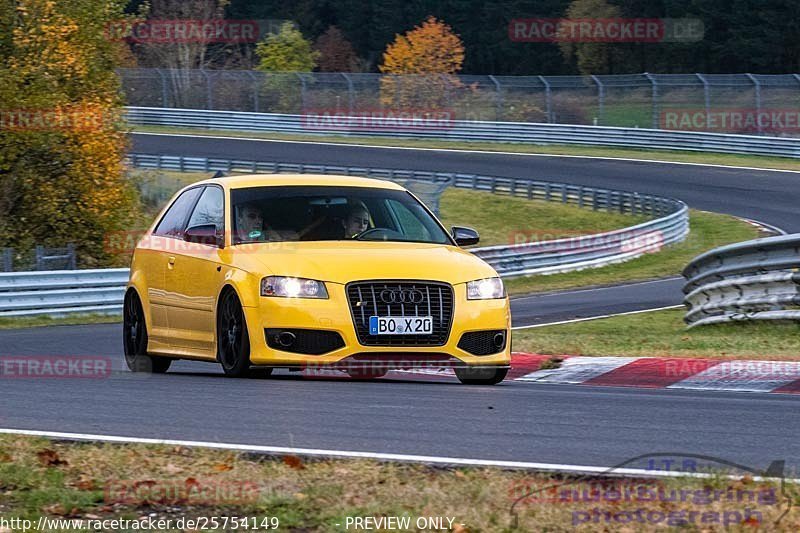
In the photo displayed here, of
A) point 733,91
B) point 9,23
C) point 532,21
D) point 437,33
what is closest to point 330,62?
point 532,21

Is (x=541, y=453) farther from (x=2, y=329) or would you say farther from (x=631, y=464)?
(x=2, y=329)

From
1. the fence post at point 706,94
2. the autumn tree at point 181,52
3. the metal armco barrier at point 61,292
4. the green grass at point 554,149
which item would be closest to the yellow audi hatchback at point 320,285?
the metal armco barrier at point 61,292

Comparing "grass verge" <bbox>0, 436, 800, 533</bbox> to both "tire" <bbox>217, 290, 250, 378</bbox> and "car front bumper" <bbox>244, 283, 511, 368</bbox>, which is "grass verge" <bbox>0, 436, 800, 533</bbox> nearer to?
"car front bumper" <bbox>244, 283, 511, 368</bbox>

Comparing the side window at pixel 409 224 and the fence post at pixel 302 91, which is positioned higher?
the side window at pixel 409 224

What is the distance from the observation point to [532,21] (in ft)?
321

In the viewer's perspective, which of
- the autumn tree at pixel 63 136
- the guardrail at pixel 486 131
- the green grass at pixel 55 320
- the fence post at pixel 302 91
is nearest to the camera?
the green grass at pixel 55 320

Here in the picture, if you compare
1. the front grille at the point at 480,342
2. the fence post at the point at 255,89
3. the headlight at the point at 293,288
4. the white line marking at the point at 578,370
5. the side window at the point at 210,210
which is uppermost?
the side window at the point at 210,210

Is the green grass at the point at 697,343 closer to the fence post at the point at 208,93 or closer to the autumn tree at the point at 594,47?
the fence post at the point at 208,93

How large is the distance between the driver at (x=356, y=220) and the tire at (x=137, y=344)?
6.56 feet

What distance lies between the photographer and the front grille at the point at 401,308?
9469 mm

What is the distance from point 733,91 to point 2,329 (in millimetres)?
33611

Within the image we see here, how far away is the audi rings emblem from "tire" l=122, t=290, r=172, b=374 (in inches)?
102

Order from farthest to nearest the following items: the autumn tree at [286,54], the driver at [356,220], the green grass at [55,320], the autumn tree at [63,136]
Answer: the autumn tree at [286,54], the autumn tree at [63,136], the green grass at [55,320], the driver at [356,220]

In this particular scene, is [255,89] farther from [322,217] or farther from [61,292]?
[322,217]
